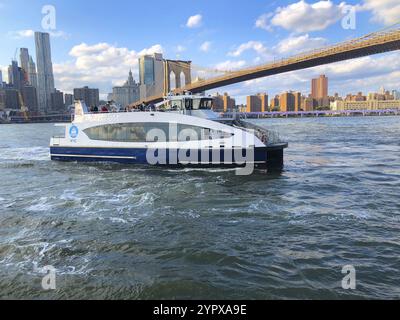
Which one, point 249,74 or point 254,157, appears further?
point 249,74

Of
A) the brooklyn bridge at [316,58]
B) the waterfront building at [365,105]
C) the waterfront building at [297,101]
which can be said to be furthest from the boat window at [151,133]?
the waterfront building at [365,105]

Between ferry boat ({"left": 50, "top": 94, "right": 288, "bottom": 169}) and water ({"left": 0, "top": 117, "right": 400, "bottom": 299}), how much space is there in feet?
5.21

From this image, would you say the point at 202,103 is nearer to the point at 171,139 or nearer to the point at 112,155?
the point at 171,139

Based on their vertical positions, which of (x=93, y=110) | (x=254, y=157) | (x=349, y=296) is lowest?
(x=349, y=296)

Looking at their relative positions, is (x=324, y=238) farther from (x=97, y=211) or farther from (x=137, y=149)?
(x=137, y=149)

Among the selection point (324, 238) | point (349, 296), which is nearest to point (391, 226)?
point (324, 238)

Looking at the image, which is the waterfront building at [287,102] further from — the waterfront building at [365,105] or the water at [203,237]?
the water at [203,237]

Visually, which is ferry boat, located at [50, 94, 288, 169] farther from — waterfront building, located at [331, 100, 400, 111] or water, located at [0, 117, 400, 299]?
waterfront building, located at [331, 100, 400, 111]

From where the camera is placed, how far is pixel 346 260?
668cm

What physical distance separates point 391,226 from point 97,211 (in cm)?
755

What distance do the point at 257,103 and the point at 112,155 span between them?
11714 cm

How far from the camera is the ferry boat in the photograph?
15.6 metres

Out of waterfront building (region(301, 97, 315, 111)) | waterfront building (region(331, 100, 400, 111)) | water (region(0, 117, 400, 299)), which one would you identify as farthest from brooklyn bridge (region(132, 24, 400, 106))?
waterfront building (region(331, 100, 400, 111))

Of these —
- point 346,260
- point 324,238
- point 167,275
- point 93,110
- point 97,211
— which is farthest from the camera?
point 93,110
